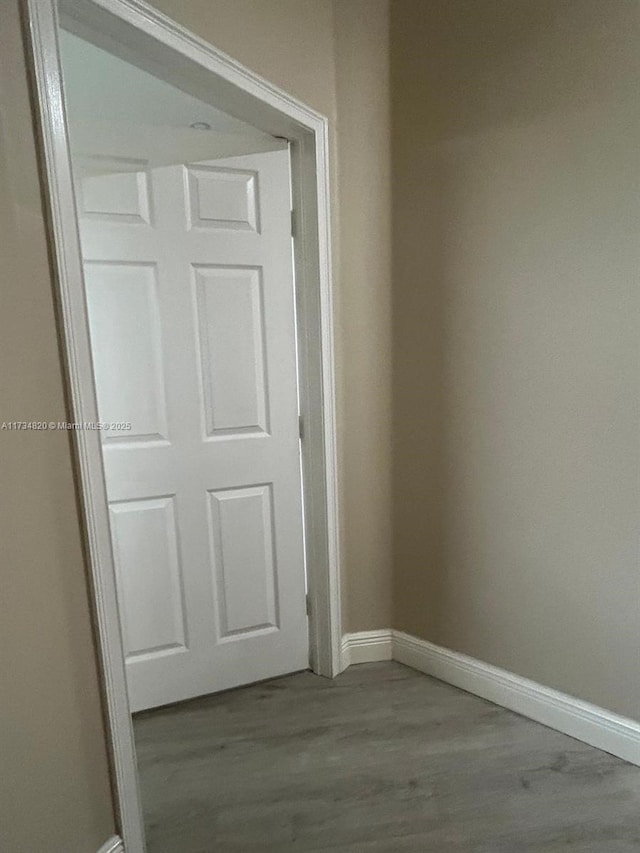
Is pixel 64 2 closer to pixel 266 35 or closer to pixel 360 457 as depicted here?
pixel 266 35

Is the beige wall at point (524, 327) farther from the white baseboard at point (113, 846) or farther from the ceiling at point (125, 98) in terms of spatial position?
the white baseboard at point (113, 846)

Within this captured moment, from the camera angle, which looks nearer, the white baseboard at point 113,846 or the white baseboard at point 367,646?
the white baseboard at point 113,846

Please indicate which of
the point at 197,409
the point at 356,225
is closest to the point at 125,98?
the point at 356,225

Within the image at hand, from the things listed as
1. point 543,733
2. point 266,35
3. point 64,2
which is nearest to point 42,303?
point 64,2

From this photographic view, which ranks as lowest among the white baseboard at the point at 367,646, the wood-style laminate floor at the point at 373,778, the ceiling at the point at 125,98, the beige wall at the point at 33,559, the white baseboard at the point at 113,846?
the wood-style laminate floor at the point at 373,778

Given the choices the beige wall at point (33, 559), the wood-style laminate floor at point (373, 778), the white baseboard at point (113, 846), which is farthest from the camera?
the wood-style laminate floor at point (373, 778)

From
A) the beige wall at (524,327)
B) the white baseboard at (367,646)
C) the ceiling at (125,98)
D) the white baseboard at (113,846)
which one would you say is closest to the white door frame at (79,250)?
the white baseboard at (113,846)

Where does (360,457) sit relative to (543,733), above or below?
above

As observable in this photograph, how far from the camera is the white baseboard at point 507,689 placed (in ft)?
5.55

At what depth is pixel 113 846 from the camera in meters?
1.28

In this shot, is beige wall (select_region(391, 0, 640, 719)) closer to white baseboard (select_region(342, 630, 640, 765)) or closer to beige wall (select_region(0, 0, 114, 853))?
white baseboard (select_region(342, 630, 640, 765))

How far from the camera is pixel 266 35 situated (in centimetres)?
159

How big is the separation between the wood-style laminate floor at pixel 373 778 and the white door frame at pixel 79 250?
0.33 metres

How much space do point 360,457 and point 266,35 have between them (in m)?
1.39
